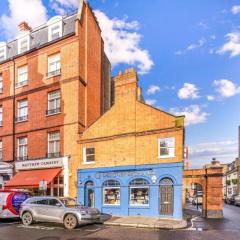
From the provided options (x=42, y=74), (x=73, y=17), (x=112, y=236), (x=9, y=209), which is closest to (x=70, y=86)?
(x=42, y=74)

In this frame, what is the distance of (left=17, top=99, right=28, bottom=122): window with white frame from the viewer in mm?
28028

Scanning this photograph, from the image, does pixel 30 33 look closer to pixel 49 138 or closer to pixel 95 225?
pixel 49 138

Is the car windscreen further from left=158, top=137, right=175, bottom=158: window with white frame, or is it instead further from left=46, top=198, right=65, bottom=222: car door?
left=158, top=137, right=175, bottom=158: window with white frame

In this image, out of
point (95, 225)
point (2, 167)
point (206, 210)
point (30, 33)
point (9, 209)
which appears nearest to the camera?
point (95, 225)

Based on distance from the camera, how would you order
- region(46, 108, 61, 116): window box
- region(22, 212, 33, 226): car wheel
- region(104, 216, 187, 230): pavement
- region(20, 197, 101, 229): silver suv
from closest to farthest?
region(20, 197, 101, 229): silver suv
region(104, 216, 187, 230): pavement
region(22, 212, 33, 226): car wheel
region(46, 108, 61, 116): window box

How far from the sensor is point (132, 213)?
2164cm

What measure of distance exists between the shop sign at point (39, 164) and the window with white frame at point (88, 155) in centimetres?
211

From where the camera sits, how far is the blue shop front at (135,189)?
20.6 meters

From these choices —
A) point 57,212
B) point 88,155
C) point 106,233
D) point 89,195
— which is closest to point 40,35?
point 88,155

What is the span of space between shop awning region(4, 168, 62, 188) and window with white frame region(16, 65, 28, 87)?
26.4 ft

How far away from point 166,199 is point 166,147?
3454 millimetres

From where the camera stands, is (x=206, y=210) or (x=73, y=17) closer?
(x=206, y=210)

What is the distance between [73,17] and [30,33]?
16.9ft

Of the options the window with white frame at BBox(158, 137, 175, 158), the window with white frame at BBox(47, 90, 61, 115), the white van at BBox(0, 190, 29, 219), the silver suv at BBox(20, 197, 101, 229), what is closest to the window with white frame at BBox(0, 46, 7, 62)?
the window with white frame at BBox(47, 90, 61, 115)
